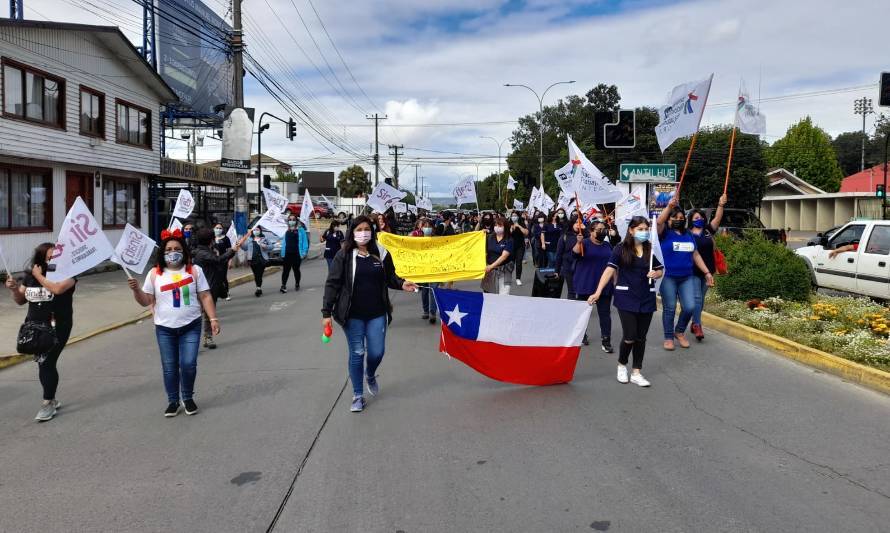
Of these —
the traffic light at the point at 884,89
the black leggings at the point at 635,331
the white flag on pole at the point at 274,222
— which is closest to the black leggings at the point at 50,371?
the black leggings at the point at 635,331

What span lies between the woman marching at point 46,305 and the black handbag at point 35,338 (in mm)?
60

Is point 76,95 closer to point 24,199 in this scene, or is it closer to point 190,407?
point 24,199

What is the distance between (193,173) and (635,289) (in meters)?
23.1

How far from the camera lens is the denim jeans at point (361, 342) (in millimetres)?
6320

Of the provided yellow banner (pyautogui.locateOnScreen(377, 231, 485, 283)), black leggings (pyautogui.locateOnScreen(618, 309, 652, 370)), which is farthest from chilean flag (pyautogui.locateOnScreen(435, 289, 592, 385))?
yellow banner (pyautogui.locateOnScreen(377, 231, 485, 283))

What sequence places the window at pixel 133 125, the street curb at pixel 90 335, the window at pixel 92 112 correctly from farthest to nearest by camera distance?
the window at pixel 133 125
the window at pixel 92 112
the street curb at pixel 90 335

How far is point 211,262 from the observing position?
32.8ft

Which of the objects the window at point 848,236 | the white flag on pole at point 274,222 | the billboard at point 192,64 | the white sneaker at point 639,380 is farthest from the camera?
the billboard at point 192,64

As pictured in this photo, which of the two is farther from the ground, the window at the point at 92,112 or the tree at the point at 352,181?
the tree at the point at 352,181

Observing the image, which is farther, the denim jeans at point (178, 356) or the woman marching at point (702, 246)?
the woman marching at point (702, 246)

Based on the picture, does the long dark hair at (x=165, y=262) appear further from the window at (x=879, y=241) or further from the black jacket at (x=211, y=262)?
the window at (x=879, y=241)

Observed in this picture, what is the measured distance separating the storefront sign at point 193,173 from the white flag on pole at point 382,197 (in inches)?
170

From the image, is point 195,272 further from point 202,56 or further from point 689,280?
point 202,56

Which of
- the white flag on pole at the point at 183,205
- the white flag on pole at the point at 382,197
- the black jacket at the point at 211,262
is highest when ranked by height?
the white flag on pole at the point at 382,197
